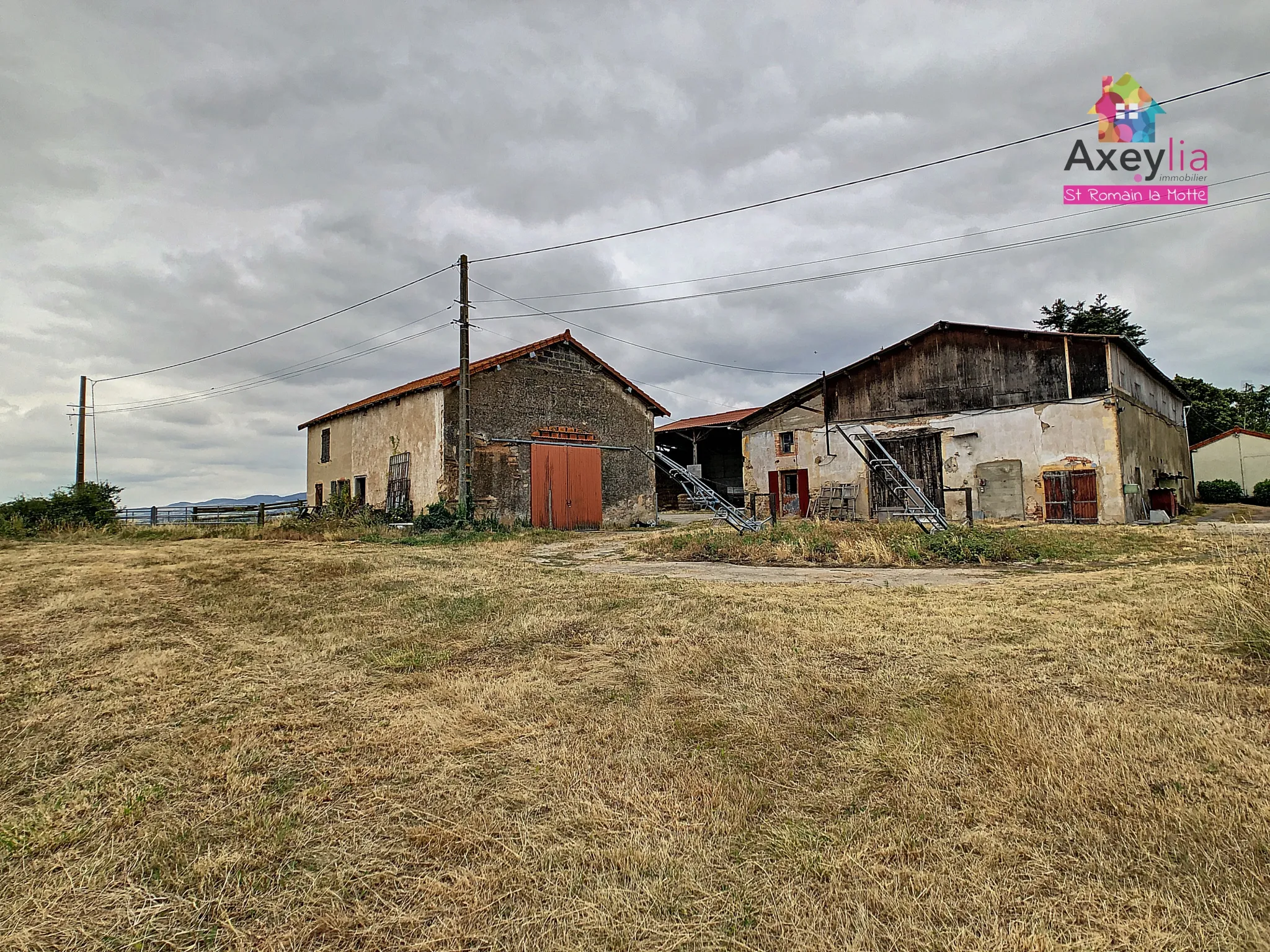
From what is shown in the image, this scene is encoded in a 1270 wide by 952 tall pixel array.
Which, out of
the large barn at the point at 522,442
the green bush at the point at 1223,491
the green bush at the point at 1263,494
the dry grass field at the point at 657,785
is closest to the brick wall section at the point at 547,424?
the large barn at the point at 522,442

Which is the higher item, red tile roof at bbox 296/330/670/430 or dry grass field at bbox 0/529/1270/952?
red tile roof at bbox 296/330/670/430

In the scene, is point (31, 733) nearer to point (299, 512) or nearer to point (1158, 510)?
point (299, 512)

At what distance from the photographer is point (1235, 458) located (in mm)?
31875

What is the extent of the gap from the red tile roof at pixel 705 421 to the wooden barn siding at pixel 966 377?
10.9 metres

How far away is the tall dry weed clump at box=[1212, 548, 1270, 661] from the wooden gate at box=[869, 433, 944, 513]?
13448 millimetres

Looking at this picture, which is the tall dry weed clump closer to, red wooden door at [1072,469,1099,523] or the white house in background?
red wooden door at [1072,469,1099,523]

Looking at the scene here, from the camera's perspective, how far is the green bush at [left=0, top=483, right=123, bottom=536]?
2002 centimetres

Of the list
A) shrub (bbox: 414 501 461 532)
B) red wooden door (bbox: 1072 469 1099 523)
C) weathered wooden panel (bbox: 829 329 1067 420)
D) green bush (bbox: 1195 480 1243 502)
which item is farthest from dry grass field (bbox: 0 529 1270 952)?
green bush (bbox: 1195 480 1243 502)

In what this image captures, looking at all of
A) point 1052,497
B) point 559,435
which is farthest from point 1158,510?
point 559,435

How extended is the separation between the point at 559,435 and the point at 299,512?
32.0 ft

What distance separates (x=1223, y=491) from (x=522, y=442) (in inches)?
1302

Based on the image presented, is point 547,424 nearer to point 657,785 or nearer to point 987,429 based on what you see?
point 987,429

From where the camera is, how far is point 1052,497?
1727 cm

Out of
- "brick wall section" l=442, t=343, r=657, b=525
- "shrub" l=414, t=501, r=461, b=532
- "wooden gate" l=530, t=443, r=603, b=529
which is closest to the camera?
"shrub" l=414, t=501, r=461, b=532
